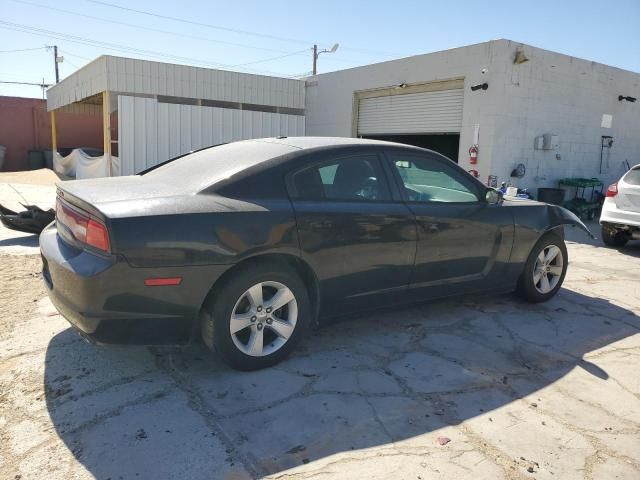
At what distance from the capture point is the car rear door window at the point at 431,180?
3.96 metres

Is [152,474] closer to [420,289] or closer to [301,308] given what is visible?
[301,308]

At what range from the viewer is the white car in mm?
7664

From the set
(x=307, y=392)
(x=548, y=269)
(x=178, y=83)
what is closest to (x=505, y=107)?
(x=548, y=269)

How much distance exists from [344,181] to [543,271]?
249 cm

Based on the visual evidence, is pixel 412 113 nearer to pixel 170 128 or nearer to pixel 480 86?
pixel 480 86

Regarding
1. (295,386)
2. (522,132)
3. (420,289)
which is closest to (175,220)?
(295,386)

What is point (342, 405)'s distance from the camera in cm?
301

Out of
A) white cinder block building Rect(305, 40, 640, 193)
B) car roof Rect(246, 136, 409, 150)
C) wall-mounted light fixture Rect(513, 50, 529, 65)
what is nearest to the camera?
car roof Rect(246, 136, 409, 150)

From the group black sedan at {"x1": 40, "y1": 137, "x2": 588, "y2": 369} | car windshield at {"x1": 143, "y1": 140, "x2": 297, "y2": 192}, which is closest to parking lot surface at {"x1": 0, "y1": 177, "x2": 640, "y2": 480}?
black sedan at {"x1": 40, "y1": 137, "x2": 588, "y2": 369}

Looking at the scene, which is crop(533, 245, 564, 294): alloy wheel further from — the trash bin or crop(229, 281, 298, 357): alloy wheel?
the trash bin

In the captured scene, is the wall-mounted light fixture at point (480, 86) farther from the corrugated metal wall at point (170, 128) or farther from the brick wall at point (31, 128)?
the brick wall at point (31, 128)

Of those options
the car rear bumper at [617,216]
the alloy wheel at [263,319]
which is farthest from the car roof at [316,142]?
the car rear bumper at [617,216]

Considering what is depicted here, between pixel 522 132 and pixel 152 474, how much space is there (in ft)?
36.7

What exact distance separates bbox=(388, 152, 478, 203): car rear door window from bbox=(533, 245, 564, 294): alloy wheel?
3.78 feet
